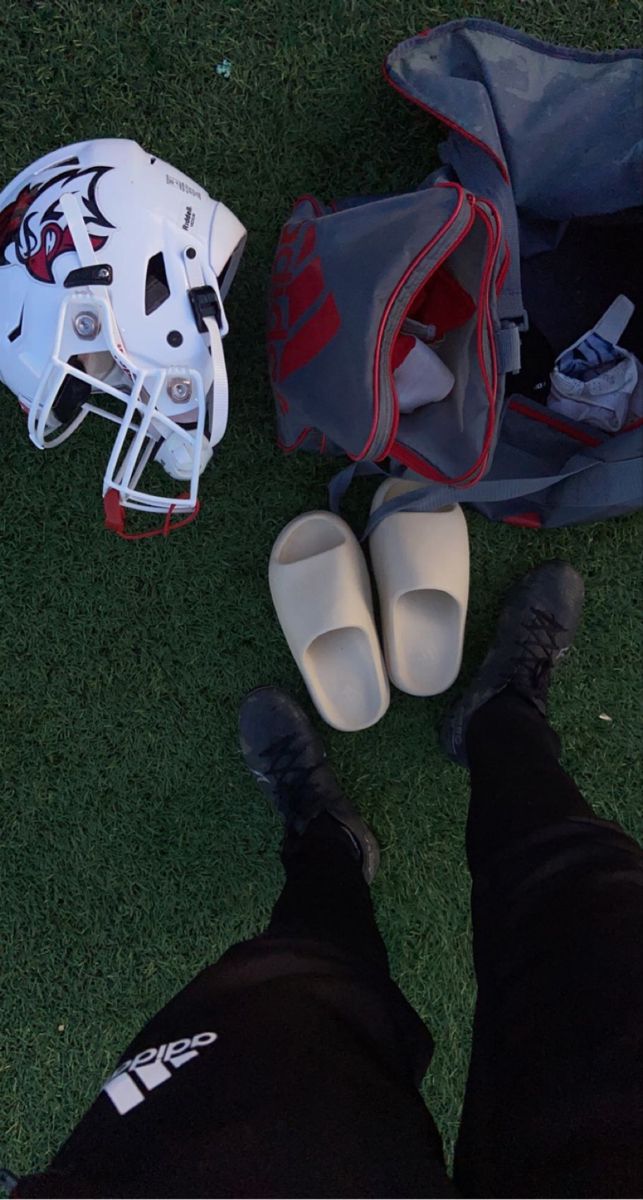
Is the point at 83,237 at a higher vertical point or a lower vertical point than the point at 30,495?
higher

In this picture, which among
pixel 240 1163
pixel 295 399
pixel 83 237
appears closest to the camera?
pixel 240 1163

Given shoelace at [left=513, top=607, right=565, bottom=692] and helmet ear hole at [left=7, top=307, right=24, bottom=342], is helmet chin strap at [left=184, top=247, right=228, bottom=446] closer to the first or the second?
helmet ear hole at [left=7, top=307, right=24, bottom=342]

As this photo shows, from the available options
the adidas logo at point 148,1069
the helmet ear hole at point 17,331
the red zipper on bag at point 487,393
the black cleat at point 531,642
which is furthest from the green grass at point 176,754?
the adidas logo at point 148,1069

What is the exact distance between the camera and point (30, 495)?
1.20 metres

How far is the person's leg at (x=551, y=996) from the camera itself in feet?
2.10

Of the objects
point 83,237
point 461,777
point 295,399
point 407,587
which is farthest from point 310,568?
point 83,237

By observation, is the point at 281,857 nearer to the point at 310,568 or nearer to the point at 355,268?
the point at 310,568

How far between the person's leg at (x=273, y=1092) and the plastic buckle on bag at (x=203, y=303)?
675 millimetres

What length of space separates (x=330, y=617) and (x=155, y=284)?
1.67 ft

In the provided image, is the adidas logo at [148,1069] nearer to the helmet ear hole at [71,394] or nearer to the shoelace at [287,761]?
the shoelace at [287,761]

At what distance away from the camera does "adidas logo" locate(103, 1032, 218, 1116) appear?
68cm

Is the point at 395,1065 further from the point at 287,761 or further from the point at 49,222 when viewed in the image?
the point at 49,222

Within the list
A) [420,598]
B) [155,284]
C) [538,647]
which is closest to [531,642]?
[538,647]

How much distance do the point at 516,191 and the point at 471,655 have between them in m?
0.67
